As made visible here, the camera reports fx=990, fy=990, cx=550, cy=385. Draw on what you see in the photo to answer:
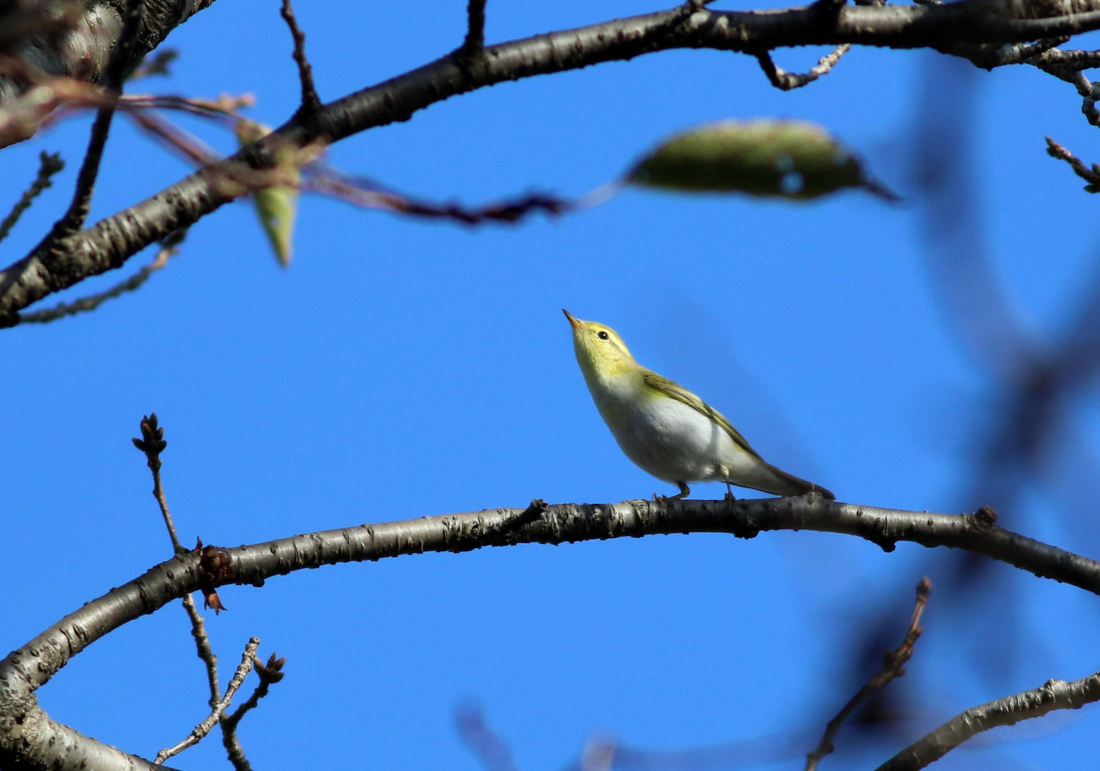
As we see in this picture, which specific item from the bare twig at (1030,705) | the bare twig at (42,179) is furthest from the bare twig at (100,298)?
the bare twig at (1030,705)

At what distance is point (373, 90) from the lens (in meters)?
2.30

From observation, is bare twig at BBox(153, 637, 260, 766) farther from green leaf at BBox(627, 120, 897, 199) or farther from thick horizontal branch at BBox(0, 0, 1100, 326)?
green leaf at BBox(627, 120, 897, 199)

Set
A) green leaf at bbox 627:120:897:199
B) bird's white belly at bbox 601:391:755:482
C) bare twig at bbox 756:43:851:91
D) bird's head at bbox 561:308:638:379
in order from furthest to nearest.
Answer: bird's head at bbox 561:308:638:379
bird's white belly at bbox 601:391:755:482
bare twig at bbox 756:43:851:91
green leaf at bbox 627:120:897:199

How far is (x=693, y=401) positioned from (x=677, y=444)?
60 cm

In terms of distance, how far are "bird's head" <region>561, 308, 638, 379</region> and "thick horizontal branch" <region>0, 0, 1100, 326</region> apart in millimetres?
4193

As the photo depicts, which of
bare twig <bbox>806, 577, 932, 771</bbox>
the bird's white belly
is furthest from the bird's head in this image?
bare twig <bbox>806, 577, 932, 771</bbox>

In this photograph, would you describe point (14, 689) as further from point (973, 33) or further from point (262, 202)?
point (973, 33)

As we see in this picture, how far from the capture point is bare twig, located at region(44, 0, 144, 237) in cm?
155

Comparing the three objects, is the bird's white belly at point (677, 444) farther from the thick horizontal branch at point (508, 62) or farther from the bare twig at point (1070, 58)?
the thick horizontal branch at point (508, 62)

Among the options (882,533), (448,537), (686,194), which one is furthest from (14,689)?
(882,533)

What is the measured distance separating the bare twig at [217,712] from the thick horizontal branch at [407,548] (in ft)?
1.05

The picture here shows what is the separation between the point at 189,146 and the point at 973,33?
3.11 ft

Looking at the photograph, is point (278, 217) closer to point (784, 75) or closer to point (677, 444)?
point (784, 75)

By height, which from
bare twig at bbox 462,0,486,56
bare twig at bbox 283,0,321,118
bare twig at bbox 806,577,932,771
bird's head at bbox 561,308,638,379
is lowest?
bare twig at bbox 806,577,932,771
